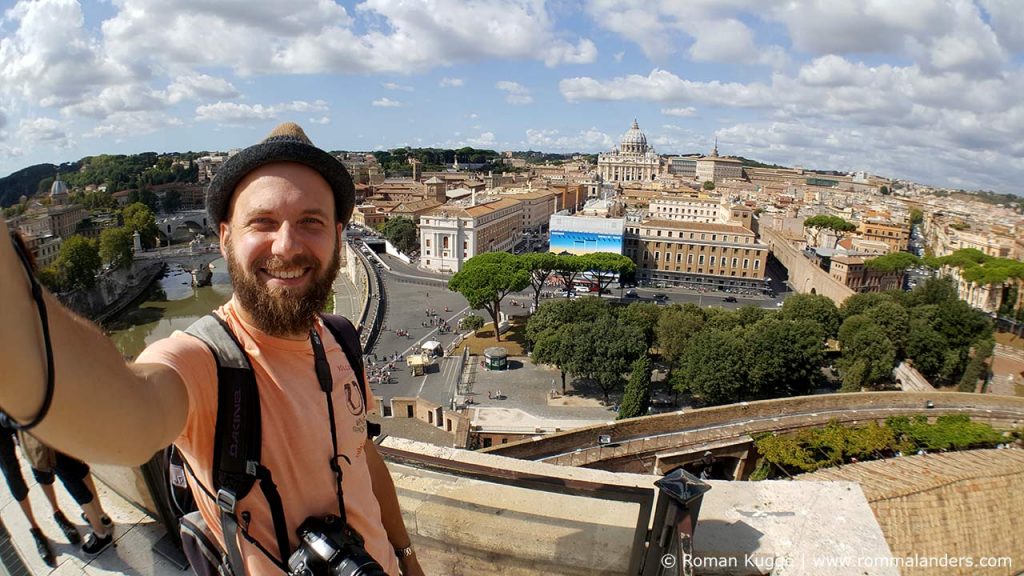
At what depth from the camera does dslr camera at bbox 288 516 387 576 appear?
1136mm

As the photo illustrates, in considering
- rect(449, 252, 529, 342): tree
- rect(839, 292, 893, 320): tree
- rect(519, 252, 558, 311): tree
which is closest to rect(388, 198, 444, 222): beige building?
rect(519, 252, 558, 311): tree

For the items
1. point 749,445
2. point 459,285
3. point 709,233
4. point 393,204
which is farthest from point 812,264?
point 393,204

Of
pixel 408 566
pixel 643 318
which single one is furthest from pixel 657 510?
pixel 643 318

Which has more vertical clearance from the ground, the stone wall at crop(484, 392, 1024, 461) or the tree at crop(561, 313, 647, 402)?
the stone wall at crop(484, 392, 1024, 461)

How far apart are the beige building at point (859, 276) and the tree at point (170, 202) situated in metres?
48.4

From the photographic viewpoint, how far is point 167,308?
29.1 metres

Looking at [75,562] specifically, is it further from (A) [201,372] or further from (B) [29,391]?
(B) [29,391]

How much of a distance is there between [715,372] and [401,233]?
25803 mm

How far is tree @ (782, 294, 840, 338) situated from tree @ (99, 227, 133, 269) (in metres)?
31.7

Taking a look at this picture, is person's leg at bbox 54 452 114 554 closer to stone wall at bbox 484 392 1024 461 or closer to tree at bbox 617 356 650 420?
stone wall at bbox 484 392 1024 461

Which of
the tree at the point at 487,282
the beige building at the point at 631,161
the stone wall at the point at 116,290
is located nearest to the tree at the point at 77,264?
the stone wall at the point at 116,290

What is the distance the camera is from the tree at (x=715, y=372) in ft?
45.3

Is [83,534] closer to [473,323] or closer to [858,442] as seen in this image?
[858,442]

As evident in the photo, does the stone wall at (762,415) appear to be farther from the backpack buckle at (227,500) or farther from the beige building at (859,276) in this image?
the beige building at (859,276)
